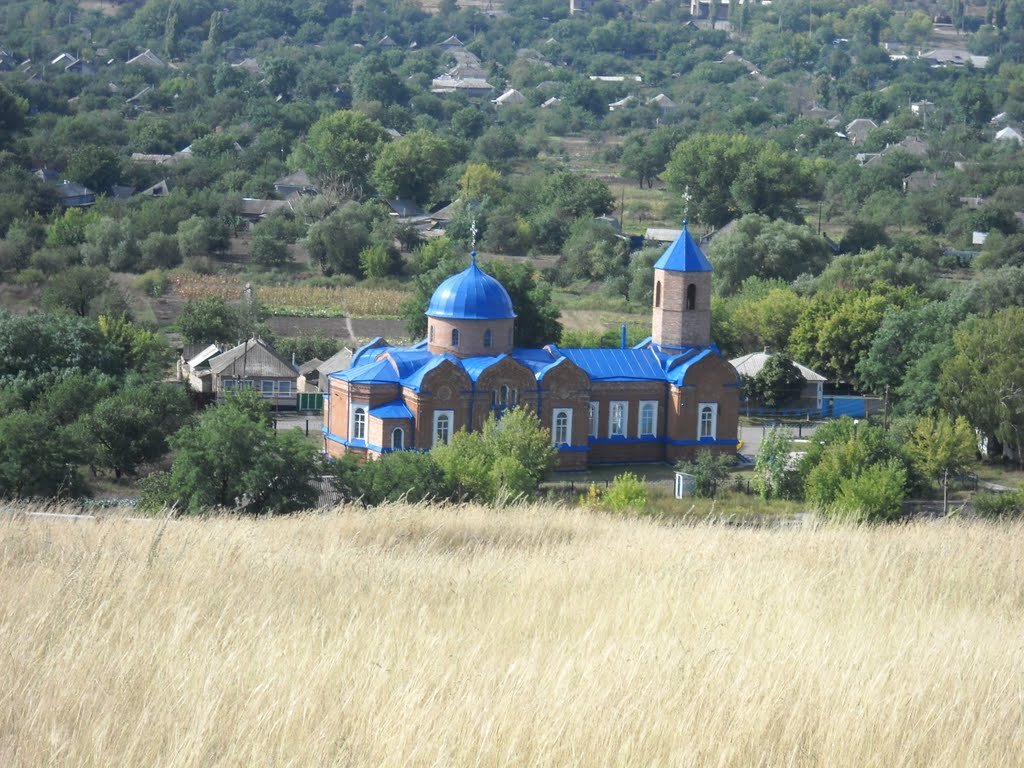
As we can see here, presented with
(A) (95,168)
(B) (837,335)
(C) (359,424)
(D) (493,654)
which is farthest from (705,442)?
(A) (95,168)

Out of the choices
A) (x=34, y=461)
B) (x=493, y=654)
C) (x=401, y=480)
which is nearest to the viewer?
(x=493, y=654)

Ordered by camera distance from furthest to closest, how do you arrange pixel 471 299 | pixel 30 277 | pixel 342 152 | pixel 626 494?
1. pixel 342 152
2. pixel 30 277
3. pixel 471 299
4. pixel 626 494

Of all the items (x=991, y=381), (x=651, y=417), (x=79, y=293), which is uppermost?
(x=79, y=293)

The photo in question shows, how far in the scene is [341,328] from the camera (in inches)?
1645

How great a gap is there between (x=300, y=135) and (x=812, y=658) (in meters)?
69.5

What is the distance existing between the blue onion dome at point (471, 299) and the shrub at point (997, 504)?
7898 millimetres

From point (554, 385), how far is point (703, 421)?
2.75m

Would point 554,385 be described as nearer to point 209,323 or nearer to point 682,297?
point 682,297

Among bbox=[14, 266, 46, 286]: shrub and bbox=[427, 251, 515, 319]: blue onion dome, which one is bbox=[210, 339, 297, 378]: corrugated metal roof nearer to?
bbox=[427, 251, 515, 319]: blue onion dome

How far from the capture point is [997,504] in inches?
931

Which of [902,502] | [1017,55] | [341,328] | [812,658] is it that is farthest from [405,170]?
[1017,55]

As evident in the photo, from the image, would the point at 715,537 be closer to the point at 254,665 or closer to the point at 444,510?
the point at 444,510

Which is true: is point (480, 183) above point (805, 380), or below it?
above

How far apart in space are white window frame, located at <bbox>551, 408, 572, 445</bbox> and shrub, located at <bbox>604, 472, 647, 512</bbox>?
305 cm
